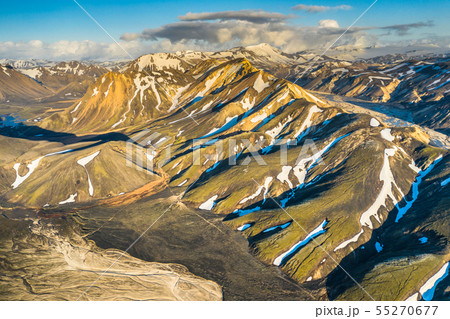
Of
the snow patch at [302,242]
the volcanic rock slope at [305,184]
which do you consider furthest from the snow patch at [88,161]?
the snow patch at [302,242]

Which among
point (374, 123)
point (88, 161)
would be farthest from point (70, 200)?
point (374, 123)

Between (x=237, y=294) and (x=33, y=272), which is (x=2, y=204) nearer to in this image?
(x=33, y=272)

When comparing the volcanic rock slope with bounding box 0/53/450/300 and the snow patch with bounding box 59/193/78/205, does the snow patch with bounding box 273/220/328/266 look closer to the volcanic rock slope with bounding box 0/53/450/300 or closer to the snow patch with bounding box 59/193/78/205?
the volcanic rock slope with bounding box 0/53/450/300

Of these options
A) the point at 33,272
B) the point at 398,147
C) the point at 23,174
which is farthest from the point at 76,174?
the point at 398,147

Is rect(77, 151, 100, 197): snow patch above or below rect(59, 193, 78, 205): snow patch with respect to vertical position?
above

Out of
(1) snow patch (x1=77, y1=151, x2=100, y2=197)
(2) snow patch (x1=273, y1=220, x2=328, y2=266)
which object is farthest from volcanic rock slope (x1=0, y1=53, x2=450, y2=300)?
(1) snow patch (x1=77, y1=151, x2=100, y2=197)

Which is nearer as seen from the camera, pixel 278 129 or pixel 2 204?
pixel 2 204

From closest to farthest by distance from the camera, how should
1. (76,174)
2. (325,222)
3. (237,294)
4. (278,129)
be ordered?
(237,294) → (325,222) → (76,174) → (278,129)

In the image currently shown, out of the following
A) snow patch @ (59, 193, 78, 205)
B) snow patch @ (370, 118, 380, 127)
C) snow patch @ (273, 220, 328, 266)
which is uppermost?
snow patch @ (370, 118, 380, 127)
